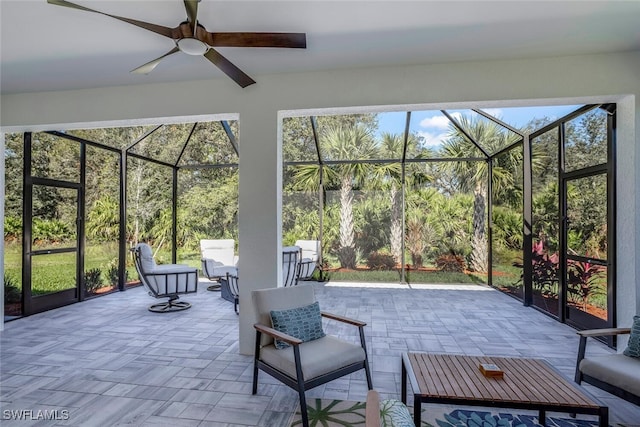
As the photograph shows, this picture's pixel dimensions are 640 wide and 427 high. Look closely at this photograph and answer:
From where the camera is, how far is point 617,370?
7.20ft

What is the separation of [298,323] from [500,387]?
146cm

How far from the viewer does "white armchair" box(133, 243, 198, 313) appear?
4.81 meters

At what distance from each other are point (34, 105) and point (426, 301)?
6.22m

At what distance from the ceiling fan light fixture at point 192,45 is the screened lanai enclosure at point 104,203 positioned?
13.0 feet

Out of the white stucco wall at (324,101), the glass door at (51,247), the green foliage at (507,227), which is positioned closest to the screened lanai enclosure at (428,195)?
the green foliage at (507,227)

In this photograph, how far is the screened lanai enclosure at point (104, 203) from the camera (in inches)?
185

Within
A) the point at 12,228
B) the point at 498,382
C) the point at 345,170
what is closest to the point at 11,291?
the point at 12,228

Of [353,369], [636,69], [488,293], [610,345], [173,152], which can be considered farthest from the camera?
[173,152]

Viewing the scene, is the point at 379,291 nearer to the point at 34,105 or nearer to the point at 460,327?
the point at 460,327

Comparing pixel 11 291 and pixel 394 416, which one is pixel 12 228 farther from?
pixel 394 416

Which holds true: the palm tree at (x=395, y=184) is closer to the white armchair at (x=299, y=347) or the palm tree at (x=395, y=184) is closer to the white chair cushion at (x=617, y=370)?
the white armchair at (x=299, y=347)

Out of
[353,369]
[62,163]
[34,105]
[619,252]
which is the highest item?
[34,105]

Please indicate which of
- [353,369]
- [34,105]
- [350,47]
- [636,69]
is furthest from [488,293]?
[34,105]

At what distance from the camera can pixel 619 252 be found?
3.23 meters
